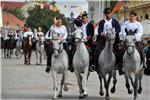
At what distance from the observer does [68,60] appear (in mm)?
17375

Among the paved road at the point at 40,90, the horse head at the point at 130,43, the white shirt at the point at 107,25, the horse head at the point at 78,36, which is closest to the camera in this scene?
the horse head at the point at 130,43

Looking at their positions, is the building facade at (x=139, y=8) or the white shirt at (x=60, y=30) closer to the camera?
the white shirt at (x=60, y=30)

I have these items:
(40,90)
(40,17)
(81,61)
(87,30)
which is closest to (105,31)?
(87,30)

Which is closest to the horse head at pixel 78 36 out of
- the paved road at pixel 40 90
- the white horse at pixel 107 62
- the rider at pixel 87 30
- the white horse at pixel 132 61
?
the rider at pixel 87 30

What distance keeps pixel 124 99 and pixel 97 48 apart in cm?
187

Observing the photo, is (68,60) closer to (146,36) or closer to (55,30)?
(55,30)

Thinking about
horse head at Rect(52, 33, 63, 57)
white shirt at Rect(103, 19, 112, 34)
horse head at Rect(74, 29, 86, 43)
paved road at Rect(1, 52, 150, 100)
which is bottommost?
paved road at Rect(1, 52, 150, 100)

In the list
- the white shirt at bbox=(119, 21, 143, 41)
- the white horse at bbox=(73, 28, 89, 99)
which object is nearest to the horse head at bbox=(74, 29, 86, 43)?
the white horse at bbox=(73, 28, 89, 99)

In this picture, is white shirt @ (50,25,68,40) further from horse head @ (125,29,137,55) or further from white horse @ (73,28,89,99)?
horse head @ (125,29,137,55)

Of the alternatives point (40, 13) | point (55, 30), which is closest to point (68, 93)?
point (55, 30)

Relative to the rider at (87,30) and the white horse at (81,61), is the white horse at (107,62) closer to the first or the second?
the white horse at (81,61)

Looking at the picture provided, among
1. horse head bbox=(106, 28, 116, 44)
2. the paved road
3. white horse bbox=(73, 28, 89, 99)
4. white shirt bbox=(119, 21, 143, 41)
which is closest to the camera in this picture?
horse head bbox=(106, 28, 116, 44)

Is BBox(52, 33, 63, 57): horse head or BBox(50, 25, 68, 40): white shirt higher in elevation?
BBox(50, 25, 68, 40): white shirt

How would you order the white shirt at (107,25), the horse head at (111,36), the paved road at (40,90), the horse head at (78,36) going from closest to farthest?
the horse head at (111,36)
the horse head at (78,36)
the paved road at (40,90)
the white shirt at (107,25)
